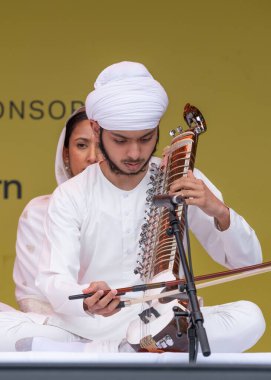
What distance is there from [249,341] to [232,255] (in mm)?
372

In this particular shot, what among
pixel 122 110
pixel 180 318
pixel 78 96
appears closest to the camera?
pixel 180 318

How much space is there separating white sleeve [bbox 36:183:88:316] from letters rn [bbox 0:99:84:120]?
4.27 feet

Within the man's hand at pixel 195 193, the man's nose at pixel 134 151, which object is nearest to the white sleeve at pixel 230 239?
the man's hand at pixel 195 193

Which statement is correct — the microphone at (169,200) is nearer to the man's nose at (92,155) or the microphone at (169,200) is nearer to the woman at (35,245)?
the woman at (35,245)

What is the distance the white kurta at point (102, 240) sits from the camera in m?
4.26

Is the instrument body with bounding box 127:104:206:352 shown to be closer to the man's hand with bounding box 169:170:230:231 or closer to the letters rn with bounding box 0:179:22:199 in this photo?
the man's hand with bounding box 169:170:230:231

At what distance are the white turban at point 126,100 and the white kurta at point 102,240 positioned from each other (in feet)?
0.89

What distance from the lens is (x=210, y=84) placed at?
577 cm

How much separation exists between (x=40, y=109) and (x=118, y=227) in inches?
55.9

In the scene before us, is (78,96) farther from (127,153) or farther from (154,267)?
(154,267)

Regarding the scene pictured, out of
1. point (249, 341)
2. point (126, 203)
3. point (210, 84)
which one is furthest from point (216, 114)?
point (249, 341)

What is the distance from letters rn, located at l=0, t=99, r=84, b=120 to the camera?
5.66 m

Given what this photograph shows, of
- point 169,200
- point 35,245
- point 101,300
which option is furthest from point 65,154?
point 169,200

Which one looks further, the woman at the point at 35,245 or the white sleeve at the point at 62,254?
the woman at the point at 35,245
